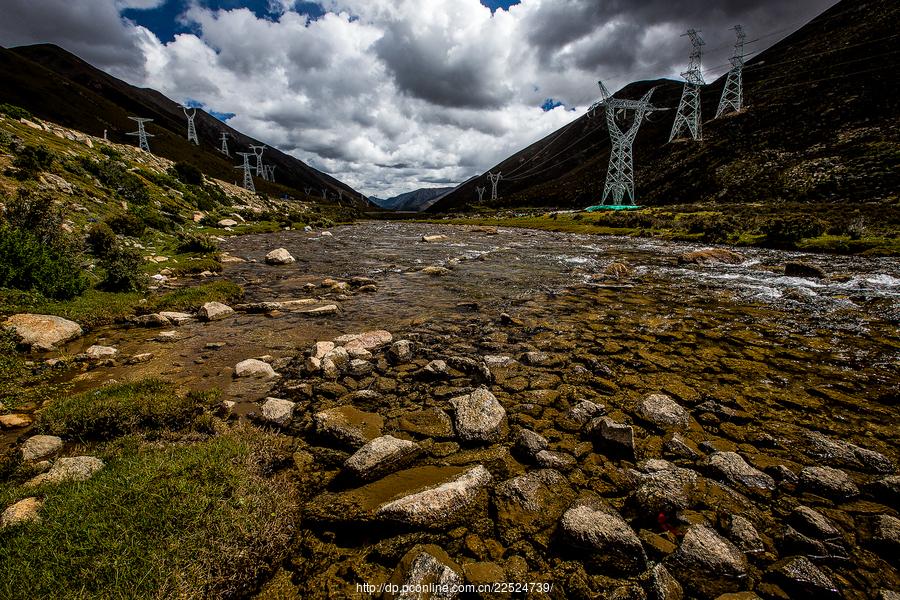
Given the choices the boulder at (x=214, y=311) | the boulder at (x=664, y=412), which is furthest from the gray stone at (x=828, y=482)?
the boulder at (x=214, y=311)

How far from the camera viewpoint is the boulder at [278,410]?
5906mm

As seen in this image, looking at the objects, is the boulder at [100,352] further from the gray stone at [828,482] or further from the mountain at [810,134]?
the mountain at [810,134]

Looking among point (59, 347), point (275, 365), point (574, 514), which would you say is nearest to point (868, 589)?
point (574, 514)

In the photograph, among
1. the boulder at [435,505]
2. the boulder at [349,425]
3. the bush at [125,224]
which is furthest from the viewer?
the bush at [125,224]

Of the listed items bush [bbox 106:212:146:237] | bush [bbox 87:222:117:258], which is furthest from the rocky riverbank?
bush [bbox 106:212:146:237]

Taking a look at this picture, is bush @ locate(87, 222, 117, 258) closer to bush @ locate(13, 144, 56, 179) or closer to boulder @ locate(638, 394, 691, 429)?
bush @ locate(13, 144, 56, 179)

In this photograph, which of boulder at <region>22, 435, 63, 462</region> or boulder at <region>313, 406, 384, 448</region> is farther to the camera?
boulder at <region>313, 406, 384, 448</region>

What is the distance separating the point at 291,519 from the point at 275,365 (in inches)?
190

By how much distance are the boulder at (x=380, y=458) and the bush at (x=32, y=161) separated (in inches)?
945

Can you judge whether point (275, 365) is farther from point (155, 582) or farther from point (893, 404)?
point (893, 404)

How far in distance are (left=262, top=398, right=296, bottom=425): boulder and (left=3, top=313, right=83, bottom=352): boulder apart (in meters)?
6.16

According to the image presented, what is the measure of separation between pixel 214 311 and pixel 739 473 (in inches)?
522

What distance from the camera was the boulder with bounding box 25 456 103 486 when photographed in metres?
3.94

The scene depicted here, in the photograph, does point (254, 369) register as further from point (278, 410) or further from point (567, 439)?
point (567, 439)
